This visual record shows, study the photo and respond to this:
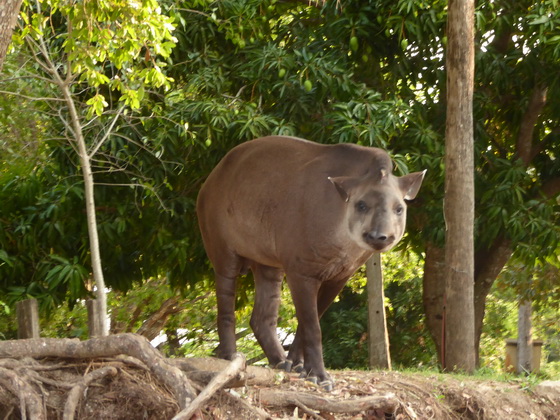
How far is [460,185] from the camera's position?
9.61 metres

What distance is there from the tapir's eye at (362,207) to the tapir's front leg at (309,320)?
2.68 ft

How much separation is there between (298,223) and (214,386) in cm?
195

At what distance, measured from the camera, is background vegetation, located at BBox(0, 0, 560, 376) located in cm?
1027

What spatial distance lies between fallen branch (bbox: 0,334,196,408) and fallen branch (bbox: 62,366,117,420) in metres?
0.12

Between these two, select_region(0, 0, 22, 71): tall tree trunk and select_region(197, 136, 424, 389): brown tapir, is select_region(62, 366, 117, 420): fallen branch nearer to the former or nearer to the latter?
select_region(197, 136, 424, 389): brown tapir

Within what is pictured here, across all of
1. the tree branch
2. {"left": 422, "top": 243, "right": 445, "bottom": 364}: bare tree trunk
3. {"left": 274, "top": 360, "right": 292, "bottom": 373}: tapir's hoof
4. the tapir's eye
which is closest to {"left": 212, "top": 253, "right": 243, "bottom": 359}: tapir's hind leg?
{"left": 274, "top": 360, "right": 292, "bottom": 373}: tapir's hoof

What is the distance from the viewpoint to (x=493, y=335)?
2144 cm

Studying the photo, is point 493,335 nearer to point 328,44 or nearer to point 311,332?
point 328,44

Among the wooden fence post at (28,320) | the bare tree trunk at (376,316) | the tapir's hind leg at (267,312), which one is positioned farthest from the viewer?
the bare tree trunk at (376,316)

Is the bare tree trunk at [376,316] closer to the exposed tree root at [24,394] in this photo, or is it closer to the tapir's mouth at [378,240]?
the tapir's mouth at [378,240]

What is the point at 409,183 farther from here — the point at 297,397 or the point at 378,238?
the point at 297,397

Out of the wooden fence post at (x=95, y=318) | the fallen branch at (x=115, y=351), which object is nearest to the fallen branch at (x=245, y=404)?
the fallen branch at (x=115, y=351)

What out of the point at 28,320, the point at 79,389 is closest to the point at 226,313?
the point at 28,320

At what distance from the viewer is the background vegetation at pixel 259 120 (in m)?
10.3
